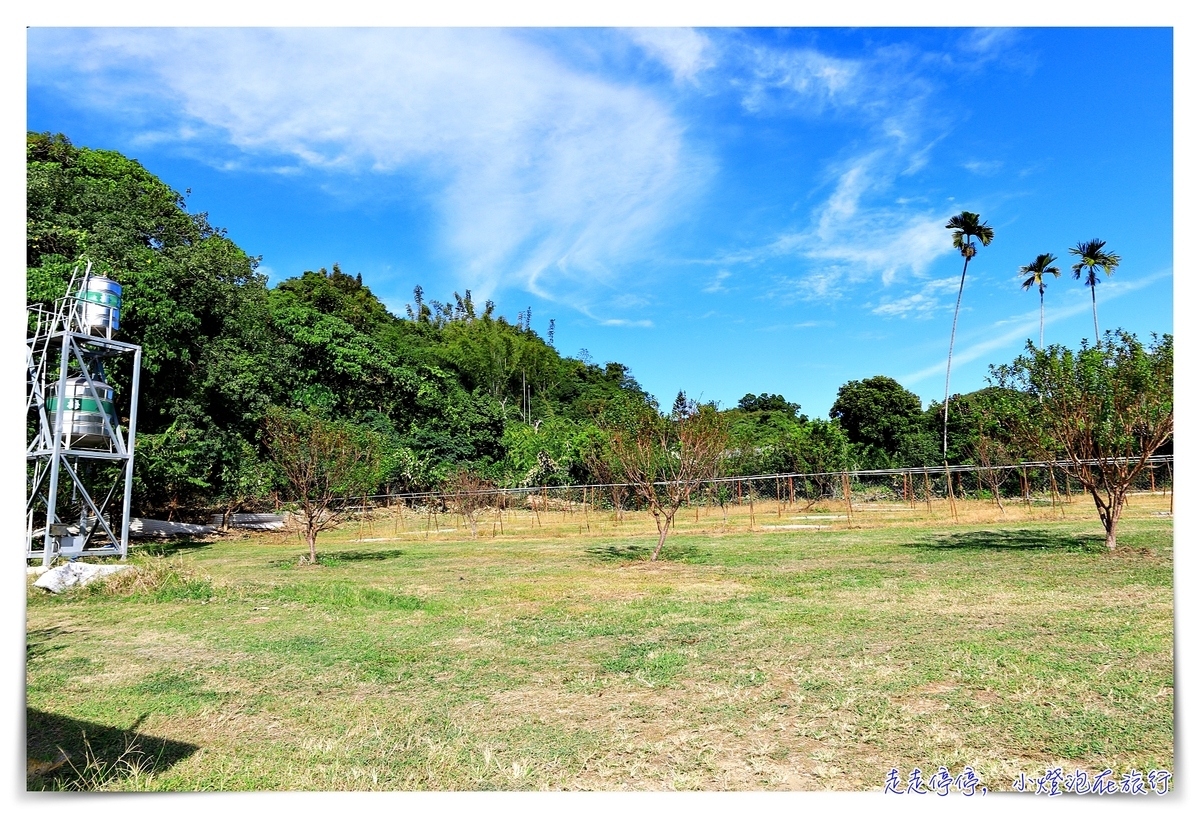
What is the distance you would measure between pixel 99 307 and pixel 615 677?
12.9 m

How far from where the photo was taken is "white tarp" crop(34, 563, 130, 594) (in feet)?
31.7

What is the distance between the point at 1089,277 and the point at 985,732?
36.4m

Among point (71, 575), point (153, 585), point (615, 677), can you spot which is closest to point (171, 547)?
point (71, 575)

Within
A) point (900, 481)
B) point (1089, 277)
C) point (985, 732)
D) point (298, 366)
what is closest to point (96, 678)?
point (985, 732)

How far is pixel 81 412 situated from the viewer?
12672 mm

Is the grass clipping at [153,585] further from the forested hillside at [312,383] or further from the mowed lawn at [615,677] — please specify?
the forested hillside at [312,383]

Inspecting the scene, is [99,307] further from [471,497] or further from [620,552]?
[471,497]

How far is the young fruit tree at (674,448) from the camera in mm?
12039

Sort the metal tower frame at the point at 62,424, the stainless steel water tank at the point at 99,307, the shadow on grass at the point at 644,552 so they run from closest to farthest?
the metal tower frame at the point at 62,424, the shadow on grass at the point at 644,552, the stainless steel water tank at the point at 99,307

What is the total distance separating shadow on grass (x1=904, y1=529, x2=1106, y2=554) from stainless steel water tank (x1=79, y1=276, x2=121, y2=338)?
15.6m

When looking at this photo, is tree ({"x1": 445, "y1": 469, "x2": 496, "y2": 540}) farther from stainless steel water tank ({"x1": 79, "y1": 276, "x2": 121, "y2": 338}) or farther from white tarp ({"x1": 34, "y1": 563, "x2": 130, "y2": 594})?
white tarp ({"x1": 34, "y1": 563, "x2": 130, "y2": 594})

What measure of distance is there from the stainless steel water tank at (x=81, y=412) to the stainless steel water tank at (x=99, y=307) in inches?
38.3

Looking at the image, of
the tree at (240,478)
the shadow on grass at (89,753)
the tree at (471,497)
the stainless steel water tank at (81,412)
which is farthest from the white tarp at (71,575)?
the tree at (240,478)

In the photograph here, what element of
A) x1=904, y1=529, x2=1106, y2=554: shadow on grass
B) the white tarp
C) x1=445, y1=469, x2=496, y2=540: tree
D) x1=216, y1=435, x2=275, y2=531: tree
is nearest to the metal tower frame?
the white tarp
